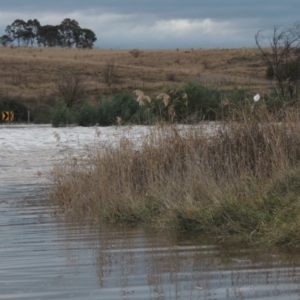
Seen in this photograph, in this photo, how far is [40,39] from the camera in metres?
118

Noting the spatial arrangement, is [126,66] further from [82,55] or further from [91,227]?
[91,227]

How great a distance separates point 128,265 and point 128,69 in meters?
68.2

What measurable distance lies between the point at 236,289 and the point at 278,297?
0.42 m

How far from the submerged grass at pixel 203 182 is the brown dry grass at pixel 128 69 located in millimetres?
43481

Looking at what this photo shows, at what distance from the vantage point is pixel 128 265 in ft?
24.5

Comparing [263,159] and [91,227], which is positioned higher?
[263,159]

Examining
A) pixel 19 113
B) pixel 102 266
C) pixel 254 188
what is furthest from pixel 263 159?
pixel 19 113

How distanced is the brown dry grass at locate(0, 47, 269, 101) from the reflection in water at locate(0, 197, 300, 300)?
154 ft

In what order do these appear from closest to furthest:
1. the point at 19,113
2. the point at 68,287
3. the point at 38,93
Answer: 1. the point at 68,287
2. the point at 19,113
3. the point at 38,93

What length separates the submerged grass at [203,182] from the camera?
9.42m

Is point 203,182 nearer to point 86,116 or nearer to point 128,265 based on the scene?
point 128,265

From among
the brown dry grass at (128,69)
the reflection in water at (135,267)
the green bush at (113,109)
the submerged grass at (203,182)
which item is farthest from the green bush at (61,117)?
the reflection in water at (135,267)

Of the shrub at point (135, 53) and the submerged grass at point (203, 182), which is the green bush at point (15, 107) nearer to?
the shrub at point (135, 53)

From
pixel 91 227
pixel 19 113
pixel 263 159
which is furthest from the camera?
pixel 19 113
